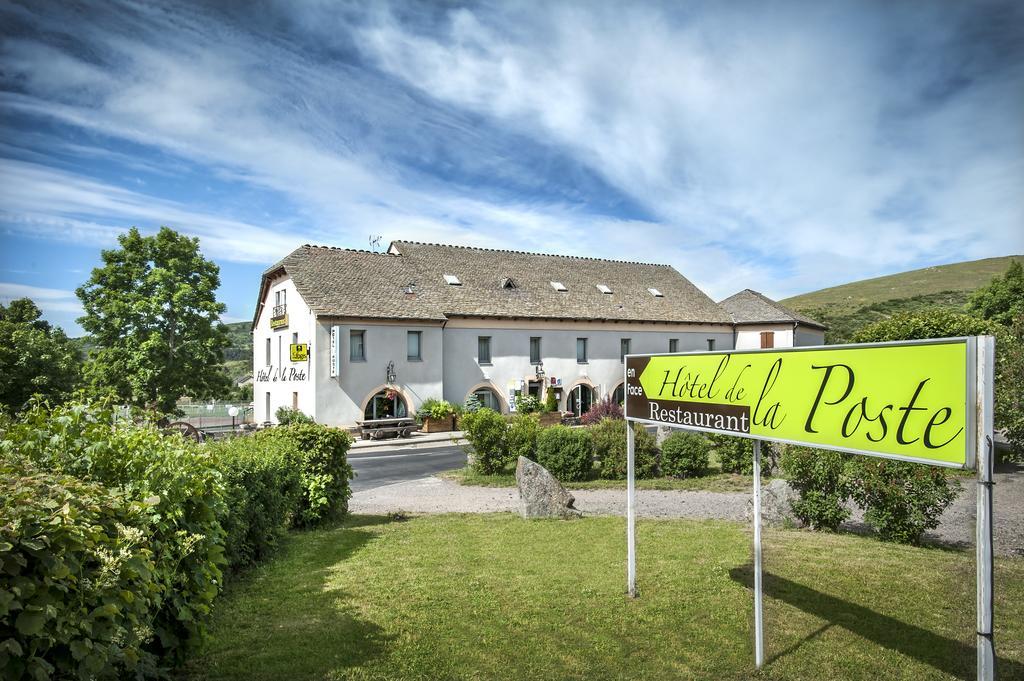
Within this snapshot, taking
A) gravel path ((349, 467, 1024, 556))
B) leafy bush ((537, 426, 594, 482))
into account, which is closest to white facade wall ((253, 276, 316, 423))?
gravel path ((349, 467, 1024, 556))

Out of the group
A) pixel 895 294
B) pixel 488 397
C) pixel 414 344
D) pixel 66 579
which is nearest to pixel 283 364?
pixel 414 344

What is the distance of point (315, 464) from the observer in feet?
32.7

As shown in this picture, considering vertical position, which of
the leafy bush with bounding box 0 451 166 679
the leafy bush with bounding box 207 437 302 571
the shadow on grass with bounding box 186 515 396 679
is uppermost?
the leafy bush with bounding box 0 451 166 679

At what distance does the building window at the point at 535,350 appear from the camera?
1334 inches

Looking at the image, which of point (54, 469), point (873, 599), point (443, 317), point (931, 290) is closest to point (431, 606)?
point (54, 469)

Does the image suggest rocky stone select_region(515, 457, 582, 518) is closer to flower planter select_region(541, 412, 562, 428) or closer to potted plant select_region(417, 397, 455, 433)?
potted plant select_region(417, 397, 455, 433)

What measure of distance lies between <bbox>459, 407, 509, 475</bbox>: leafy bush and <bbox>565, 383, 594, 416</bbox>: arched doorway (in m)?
18.4

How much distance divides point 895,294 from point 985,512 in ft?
385

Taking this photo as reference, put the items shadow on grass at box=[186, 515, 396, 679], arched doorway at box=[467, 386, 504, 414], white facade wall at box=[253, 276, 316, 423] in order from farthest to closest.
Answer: arched doorway at box=[467, 386, 504, 414]
white facade wall at box=[253, 276, 316, 423]
shadow on grass at box=[186, 515, 396, 679]

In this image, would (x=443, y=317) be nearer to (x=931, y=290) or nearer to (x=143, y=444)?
(x=143, y=444)

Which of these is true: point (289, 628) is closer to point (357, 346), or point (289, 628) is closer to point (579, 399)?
point (357, 346)

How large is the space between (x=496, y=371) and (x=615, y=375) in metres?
Answer: 8.59

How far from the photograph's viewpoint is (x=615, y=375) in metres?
36.8

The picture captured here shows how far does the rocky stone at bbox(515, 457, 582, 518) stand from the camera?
10.9 metres
